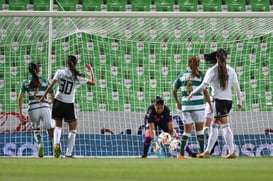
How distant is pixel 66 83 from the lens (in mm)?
10125

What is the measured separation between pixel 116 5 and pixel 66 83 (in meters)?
7.75

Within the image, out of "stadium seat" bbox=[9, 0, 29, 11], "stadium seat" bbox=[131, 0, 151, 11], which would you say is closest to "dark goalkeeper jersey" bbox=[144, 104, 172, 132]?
"stadium seat" bbox=[131, 0, 151, 11]

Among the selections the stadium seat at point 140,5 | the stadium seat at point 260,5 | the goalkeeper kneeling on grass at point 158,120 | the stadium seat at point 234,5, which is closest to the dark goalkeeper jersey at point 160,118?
the goalkeeper kneeling on grass at point 158,120

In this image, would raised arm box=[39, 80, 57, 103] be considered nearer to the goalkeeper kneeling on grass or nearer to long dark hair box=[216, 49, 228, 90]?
the goalkeeper kneeling on grass

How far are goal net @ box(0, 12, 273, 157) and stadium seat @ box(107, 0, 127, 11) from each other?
3462 mm

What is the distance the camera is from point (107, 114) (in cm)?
1367

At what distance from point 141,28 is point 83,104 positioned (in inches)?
65.3

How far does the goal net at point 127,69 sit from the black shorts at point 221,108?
10.8ft

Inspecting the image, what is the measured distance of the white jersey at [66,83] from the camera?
1010 centimetres

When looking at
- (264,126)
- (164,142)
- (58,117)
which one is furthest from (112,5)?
(58,117)

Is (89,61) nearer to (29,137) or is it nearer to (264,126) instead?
(29,137)

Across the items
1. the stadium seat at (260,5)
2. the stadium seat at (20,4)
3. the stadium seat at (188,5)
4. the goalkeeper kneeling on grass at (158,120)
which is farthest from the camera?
the stadium seat at (188,5)

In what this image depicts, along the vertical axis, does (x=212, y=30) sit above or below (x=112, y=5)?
below

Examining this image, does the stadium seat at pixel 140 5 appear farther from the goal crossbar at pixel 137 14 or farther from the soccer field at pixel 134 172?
the soccer field at pixel 134 172
